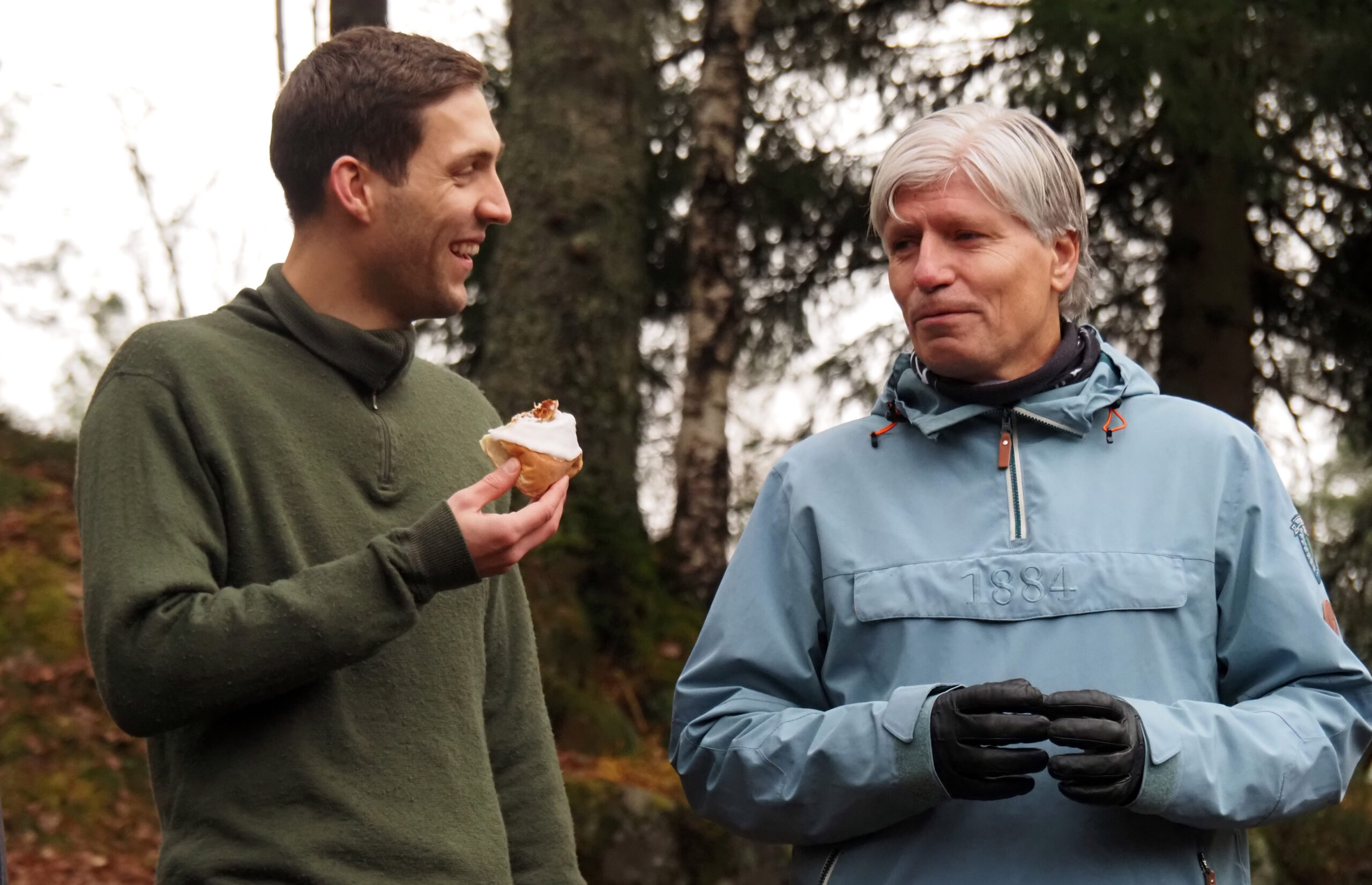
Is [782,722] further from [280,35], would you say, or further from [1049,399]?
[280,35]

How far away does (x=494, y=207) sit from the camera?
241 cm

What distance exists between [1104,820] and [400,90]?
5.35 ft

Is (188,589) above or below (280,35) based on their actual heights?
below

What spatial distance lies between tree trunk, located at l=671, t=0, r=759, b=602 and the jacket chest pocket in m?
4.48

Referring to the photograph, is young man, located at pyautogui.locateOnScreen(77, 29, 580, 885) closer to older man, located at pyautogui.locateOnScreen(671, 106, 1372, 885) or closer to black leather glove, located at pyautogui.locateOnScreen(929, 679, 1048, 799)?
older man, located at pyautogui.locateOnScreen(671, 106, 1372, 885)

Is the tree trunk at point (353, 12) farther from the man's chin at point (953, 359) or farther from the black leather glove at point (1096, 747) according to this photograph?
the black leather glove at point (1096, 747)

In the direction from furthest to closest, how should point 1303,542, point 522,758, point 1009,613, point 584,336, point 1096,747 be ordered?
point 584,336 < point 522,758 < point 1303,542 < point 1009,613 < point 1096,747

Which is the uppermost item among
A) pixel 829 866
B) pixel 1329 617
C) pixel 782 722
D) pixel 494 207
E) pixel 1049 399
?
pixel 494 207

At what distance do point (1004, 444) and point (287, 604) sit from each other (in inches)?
45.5

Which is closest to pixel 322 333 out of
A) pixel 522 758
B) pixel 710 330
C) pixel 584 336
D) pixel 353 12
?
pixel 522 758

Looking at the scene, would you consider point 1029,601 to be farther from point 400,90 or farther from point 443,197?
point 400,90

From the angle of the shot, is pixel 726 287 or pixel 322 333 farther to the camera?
pixel 726 287

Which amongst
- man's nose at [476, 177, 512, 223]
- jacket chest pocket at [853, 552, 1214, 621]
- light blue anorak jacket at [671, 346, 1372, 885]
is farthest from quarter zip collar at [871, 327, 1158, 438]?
man's nose at [476, 177, 512, 223]

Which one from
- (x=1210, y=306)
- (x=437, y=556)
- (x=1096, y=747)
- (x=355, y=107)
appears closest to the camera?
(x=1096, y=747)
